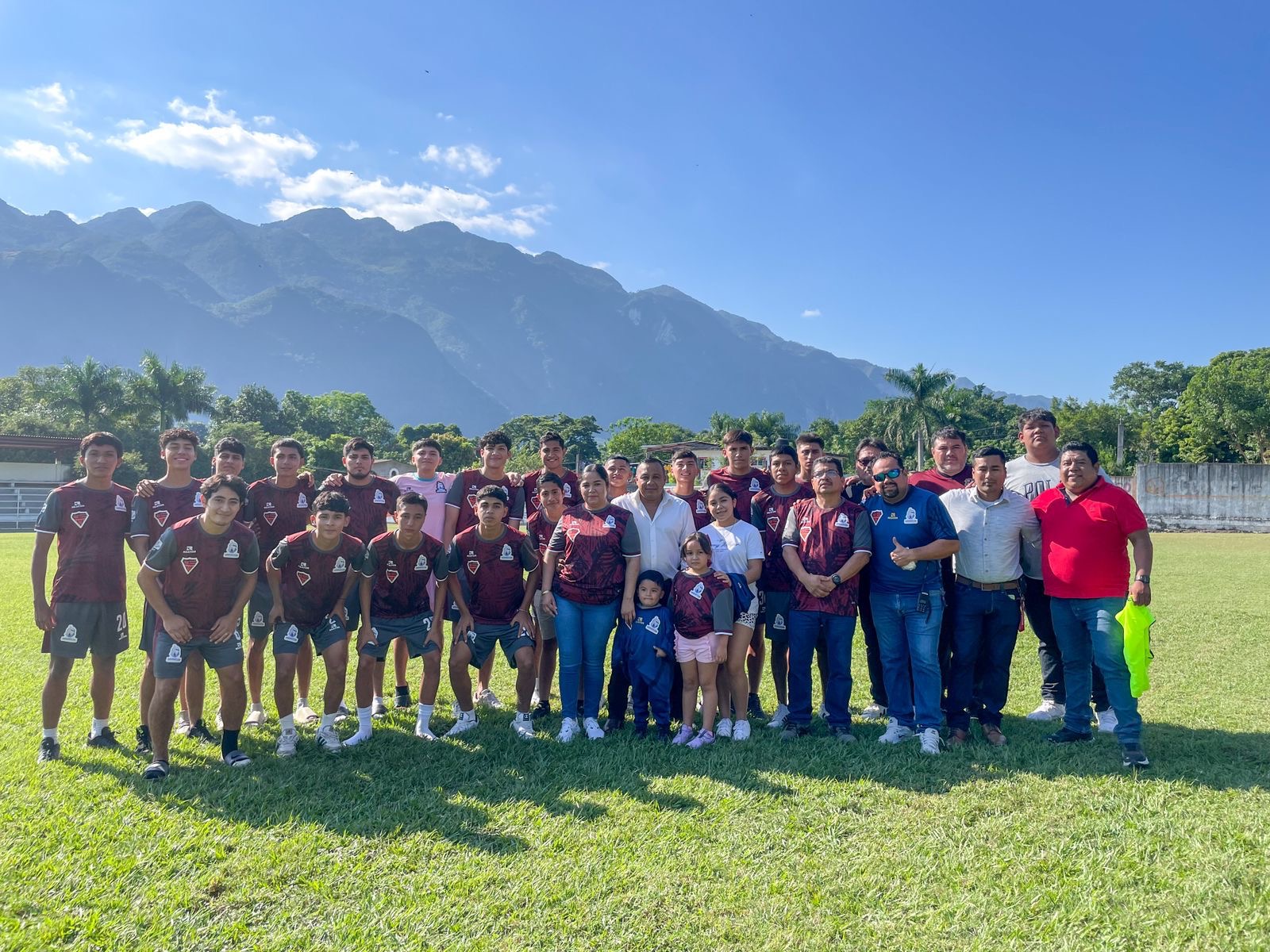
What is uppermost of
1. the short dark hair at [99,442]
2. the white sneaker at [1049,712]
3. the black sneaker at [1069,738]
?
the short dark hair at [99,442]

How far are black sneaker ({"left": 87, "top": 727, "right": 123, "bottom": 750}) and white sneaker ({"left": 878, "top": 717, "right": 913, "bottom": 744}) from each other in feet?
17.9

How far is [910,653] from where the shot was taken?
542cm

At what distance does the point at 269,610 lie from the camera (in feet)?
18.6

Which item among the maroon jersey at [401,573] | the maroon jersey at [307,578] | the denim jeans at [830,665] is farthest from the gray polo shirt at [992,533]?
the maroon jersey at [307,578]

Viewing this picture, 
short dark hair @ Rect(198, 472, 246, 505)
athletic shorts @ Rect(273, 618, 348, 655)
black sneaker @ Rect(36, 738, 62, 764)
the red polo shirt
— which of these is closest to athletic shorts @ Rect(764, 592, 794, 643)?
the red polo shirt

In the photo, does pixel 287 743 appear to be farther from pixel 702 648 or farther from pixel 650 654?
pixel 702 648

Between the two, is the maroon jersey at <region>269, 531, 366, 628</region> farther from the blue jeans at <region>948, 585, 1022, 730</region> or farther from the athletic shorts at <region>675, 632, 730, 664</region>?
the blue jeans at <region>948, 585, 1022, 730</region>

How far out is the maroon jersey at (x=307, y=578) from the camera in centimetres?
533

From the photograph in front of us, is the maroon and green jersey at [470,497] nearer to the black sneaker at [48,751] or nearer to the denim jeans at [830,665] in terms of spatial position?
the denim jeans at [830,665]

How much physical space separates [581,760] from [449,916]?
1849mm

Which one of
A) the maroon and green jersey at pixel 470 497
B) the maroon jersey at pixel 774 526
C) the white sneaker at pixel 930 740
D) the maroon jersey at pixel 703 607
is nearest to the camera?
the white sneaker at pixel 930 740

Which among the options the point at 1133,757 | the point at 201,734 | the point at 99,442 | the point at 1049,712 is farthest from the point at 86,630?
the point at 1049,712

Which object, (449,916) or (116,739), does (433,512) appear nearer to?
(116,739)

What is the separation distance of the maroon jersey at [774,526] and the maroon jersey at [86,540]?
482 centimetres
